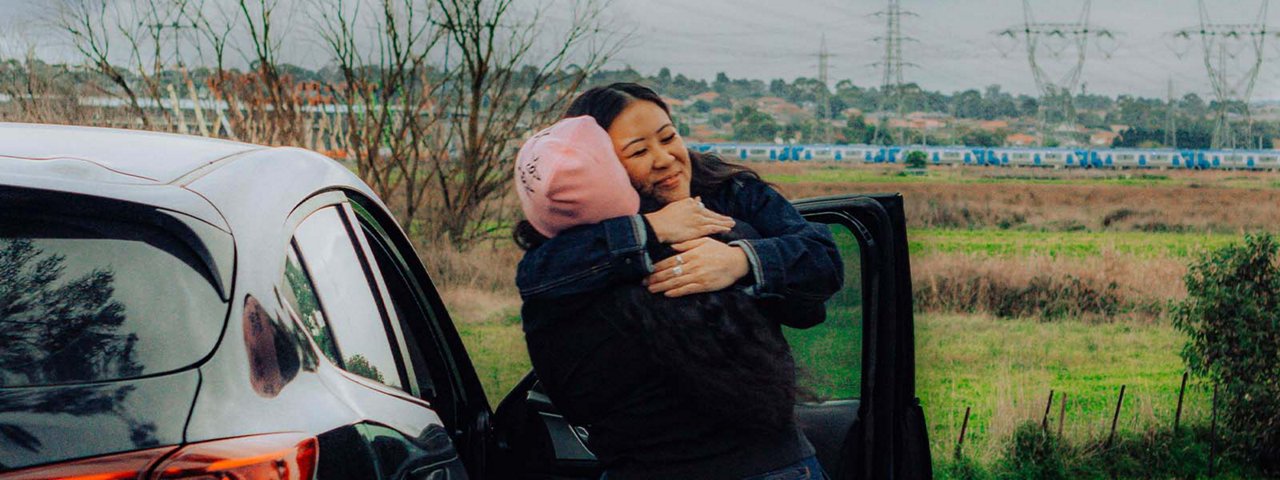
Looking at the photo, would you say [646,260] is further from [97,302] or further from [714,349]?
[97,302]

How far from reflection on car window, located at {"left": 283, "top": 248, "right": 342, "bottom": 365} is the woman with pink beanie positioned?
1.12 feet

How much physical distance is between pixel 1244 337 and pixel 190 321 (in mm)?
6949

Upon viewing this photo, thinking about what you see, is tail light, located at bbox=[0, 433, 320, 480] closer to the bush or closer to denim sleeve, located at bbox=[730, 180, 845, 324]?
denim sleeve, located at bbox=[730, 180, 845, 324]

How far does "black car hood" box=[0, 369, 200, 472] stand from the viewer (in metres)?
1.41

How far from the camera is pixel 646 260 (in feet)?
6.95

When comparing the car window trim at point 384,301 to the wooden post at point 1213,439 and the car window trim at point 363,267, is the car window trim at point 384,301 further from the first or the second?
the wooden post at point 1213,439

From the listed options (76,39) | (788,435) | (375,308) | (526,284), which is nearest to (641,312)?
(526,284)

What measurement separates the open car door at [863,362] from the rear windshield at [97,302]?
4.38 feet

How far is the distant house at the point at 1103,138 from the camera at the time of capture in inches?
3654

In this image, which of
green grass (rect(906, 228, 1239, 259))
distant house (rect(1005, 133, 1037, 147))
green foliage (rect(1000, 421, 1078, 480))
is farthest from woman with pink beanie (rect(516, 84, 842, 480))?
distant house (rect(1005, 133, 1037, 147))

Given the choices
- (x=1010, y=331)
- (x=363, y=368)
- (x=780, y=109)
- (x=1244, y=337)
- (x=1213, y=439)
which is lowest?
(x=1010, y=331)

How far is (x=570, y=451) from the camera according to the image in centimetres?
276

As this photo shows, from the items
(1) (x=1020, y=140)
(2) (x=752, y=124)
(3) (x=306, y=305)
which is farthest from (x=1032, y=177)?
(3) (x=306, y=305)

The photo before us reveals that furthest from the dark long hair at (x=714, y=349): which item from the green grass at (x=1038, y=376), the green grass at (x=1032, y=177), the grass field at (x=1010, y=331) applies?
the green grass at (x=1032, y=177)
